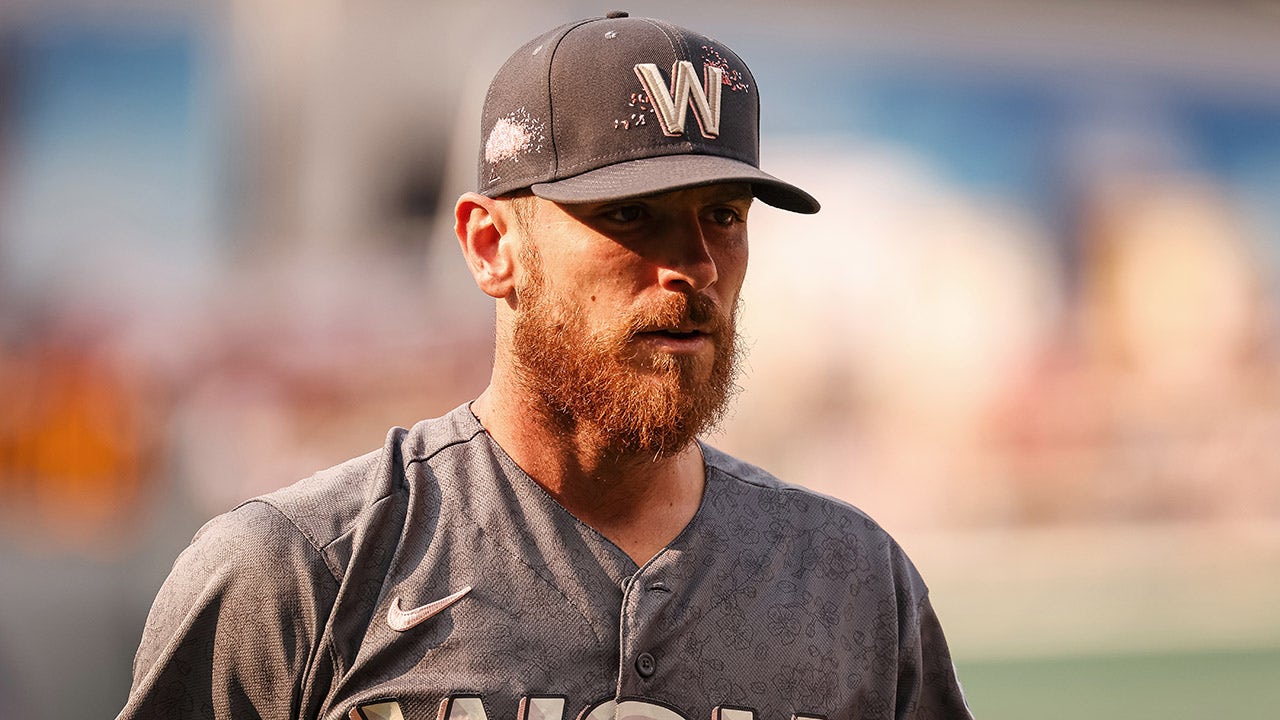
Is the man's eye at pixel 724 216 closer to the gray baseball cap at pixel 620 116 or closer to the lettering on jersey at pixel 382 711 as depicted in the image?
the gray baseball cap at pixel 620 116

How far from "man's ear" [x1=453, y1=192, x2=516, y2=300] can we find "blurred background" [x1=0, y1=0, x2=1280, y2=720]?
4.13 meters

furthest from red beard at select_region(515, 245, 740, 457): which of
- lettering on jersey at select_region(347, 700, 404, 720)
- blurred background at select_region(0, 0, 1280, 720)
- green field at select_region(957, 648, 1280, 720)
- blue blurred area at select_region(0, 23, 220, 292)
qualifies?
green field at select_region(957, 648, 1280, 720)

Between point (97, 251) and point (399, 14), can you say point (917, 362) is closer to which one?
point (399, 14)

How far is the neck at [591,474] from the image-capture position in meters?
2.21

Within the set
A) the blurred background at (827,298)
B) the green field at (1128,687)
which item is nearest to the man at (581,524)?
the blurred background at (827,298)

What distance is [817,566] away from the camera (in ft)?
7.43

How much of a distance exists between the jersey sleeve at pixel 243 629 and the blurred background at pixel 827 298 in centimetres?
405

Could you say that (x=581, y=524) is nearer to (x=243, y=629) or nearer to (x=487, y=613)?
(x=487, y=613)

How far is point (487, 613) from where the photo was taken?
6.69 ft

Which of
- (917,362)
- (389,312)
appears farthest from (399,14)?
(917,362)

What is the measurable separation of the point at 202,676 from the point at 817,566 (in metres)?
0.95

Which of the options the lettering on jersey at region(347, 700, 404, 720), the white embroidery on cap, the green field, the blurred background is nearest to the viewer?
the lettering on jersey at region(347, 700, 404, 720)

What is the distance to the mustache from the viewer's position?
6.92ft

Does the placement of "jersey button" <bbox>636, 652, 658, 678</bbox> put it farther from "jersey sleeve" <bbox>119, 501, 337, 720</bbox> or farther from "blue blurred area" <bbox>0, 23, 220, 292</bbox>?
"blue blurred area" <bbox>0, 23, 220, 292</bbox>
